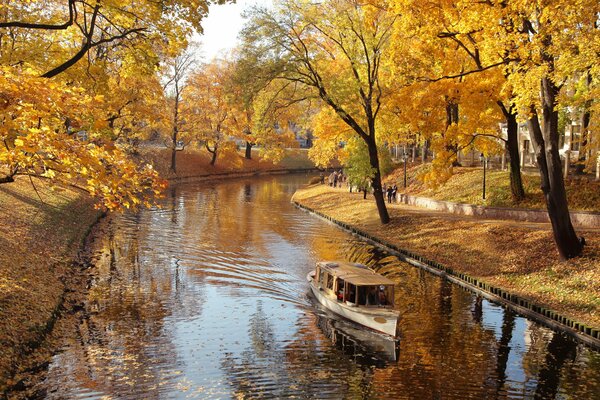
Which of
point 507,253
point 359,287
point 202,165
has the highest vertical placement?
point 202,165

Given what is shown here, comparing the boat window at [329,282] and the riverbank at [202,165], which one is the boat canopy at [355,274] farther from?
the riverbank at [202,165]

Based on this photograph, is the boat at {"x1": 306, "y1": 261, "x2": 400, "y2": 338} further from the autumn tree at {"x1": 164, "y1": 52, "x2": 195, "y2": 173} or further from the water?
the autumn tree at {"x1": 164, "y1": 52, "x2": 195, "y2": 173}

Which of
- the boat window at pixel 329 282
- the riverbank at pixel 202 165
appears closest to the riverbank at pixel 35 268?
the boat window at pixel 329 282

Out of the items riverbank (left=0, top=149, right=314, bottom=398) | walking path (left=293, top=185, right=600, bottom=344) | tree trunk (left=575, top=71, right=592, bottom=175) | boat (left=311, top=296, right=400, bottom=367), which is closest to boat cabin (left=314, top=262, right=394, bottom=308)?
boat (left=311, top=296, right=400, bottom=367)

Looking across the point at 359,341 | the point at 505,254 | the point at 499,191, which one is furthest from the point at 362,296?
the point at 499,191

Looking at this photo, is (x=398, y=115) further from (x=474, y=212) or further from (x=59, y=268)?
(x=59, y=268)

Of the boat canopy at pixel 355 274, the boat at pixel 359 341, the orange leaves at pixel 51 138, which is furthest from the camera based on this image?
the boat canopy at pixel 355 274

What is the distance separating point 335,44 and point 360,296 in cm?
2164

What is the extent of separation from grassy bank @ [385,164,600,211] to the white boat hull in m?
15.8

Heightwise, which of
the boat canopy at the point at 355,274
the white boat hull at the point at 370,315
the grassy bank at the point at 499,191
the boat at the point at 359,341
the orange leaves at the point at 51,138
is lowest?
the boat at the point at 359,341

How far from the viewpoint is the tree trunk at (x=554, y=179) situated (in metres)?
22.0

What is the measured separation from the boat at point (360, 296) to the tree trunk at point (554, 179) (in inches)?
327

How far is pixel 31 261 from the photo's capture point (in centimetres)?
2206

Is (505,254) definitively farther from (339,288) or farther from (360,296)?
→ (360,296)
